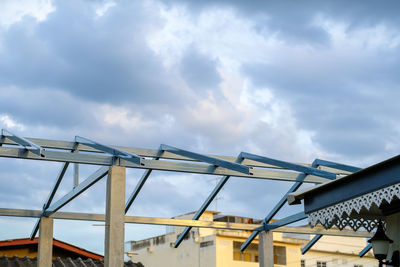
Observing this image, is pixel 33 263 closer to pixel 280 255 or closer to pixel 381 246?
pixel 381 246

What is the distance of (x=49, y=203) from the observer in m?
13.5

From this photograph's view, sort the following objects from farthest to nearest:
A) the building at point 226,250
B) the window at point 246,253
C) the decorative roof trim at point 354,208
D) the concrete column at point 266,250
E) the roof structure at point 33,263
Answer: the window at point 246,253, the building at point 226,250, the roof structure at point 33,263, the concrete column at point 266,250, the decorative roof trim at point 354,208

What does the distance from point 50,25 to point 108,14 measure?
138 cm

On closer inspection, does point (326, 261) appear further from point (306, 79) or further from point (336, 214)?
point (336, 214)

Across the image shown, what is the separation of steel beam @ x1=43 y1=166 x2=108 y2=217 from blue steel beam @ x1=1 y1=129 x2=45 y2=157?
1.10 metres

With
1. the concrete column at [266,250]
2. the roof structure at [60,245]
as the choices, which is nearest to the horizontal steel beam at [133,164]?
the concrete column at [266,250]

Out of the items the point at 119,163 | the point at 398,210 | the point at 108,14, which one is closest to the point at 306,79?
the point at 108,14

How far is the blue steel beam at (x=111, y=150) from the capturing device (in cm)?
1035

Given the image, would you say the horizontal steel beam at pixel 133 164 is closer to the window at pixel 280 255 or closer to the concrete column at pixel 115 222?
the concrete column at pixel 115 222

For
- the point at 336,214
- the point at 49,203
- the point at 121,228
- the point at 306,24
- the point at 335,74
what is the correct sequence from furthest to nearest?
1. the point at 335,74
2. the point at 306,24
3. the point at 49,203
4. the point at 121,228
5. the point at 336,214

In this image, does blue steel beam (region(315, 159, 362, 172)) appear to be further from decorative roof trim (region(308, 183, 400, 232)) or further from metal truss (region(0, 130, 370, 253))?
decorative roof trim (region(308, 183, 400, 232))

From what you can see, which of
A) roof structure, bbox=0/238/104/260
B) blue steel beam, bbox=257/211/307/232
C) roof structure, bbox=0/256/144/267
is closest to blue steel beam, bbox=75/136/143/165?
blue steel beam, bbox=257/211/307/232

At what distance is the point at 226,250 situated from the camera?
38500mm

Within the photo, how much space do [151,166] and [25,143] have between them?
201cm
